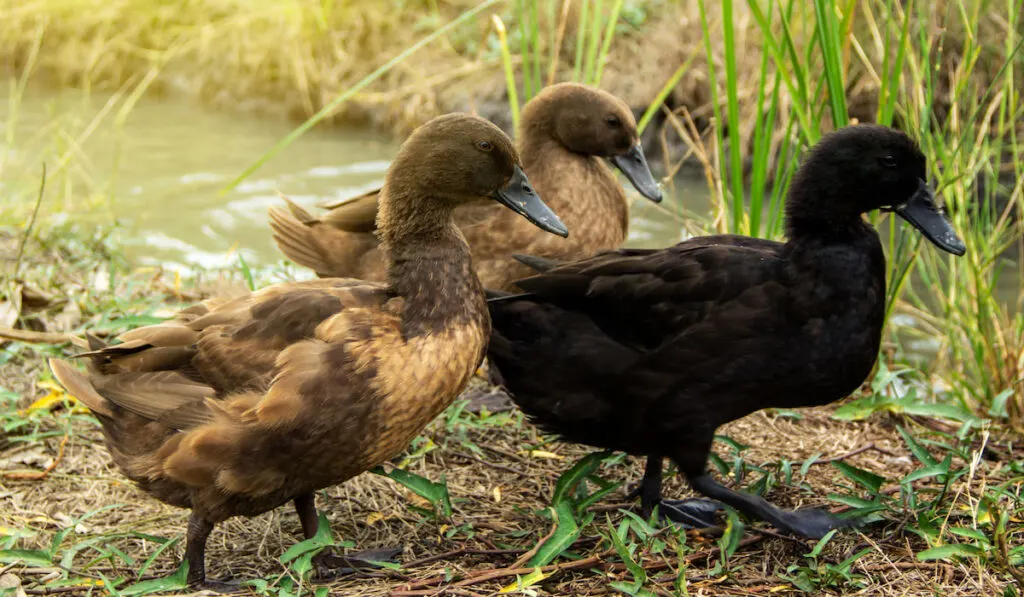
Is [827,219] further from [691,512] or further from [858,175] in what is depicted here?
[691,512]

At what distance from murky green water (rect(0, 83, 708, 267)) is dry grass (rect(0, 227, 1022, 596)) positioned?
2341 mm

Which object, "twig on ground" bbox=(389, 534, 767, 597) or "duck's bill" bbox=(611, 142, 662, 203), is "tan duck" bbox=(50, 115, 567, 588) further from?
"duck's bill" bbox=(611, 142, 662, 203)

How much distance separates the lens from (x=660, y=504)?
3230 millimetres

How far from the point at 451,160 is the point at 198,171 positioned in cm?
549

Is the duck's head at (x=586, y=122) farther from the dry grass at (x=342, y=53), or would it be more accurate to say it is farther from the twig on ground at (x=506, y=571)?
the dry grass at (x=342, y=53)

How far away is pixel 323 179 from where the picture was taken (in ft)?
25.7

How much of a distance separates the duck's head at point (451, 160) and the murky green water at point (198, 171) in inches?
115

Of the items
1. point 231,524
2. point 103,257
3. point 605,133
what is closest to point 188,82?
point 103,257

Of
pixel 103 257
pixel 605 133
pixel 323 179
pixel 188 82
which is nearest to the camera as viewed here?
pixel 605 133

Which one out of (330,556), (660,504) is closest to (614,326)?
(660,504)

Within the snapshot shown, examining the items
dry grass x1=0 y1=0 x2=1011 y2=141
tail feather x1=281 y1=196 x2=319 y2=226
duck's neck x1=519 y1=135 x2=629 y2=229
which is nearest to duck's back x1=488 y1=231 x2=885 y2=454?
duck's neck x1=519 y1=135 x2=629 y2=229

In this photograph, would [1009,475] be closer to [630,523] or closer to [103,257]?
[630,523]

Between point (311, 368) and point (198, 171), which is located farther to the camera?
point (198, 171)

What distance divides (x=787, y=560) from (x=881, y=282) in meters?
0.80
